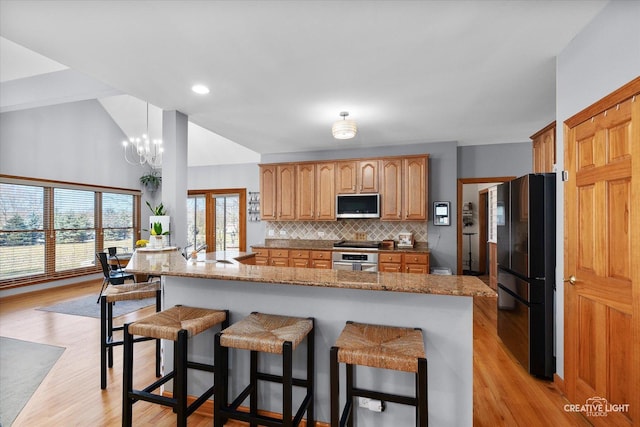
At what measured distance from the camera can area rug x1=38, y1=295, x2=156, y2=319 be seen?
13.7ft

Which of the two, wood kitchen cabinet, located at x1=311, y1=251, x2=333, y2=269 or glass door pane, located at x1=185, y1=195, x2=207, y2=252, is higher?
glass door pane, located at x1=185, y1=195, x2=207, y2=252

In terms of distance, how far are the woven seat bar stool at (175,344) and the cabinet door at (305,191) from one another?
3388mm

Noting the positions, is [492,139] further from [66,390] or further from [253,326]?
[66,390]

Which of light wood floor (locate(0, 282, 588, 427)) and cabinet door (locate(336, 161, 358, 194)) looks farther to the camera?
cabinet door (locate(336, 161, 358, 194))

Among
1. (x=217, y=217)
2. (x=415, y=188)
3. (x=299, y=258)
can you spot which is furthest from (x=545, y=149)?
(x=217, y=217)

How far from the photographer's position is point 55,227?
220 inches

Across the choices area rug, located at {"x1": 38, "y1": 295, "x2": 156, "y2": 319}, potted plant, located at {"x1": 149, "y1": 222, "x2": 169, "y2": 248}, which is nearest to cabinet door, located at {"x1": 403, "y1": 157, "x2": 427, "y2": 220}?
potted plant, located at {"x1": 149, "y1": 222, "x2": 169, "y2": 248}

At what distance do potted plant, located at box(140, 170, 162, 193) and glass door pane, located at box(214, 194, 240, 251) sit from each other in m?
1.66

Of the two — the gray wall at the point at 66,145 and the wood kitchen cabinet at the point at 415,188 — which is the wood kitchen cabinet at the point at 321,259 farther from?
the gray wall at the point at 66,145

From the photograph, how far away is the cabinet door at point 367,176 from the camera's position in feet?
16.3

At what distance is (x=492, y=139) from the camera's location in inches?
189

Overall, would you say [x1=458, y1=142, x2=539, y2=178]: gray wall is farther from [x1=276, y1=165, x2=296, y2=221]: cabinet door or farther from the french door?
the french door

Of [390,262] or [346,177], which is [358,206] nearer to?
[346,177]

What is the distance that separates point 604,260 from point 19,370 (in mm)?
4455
